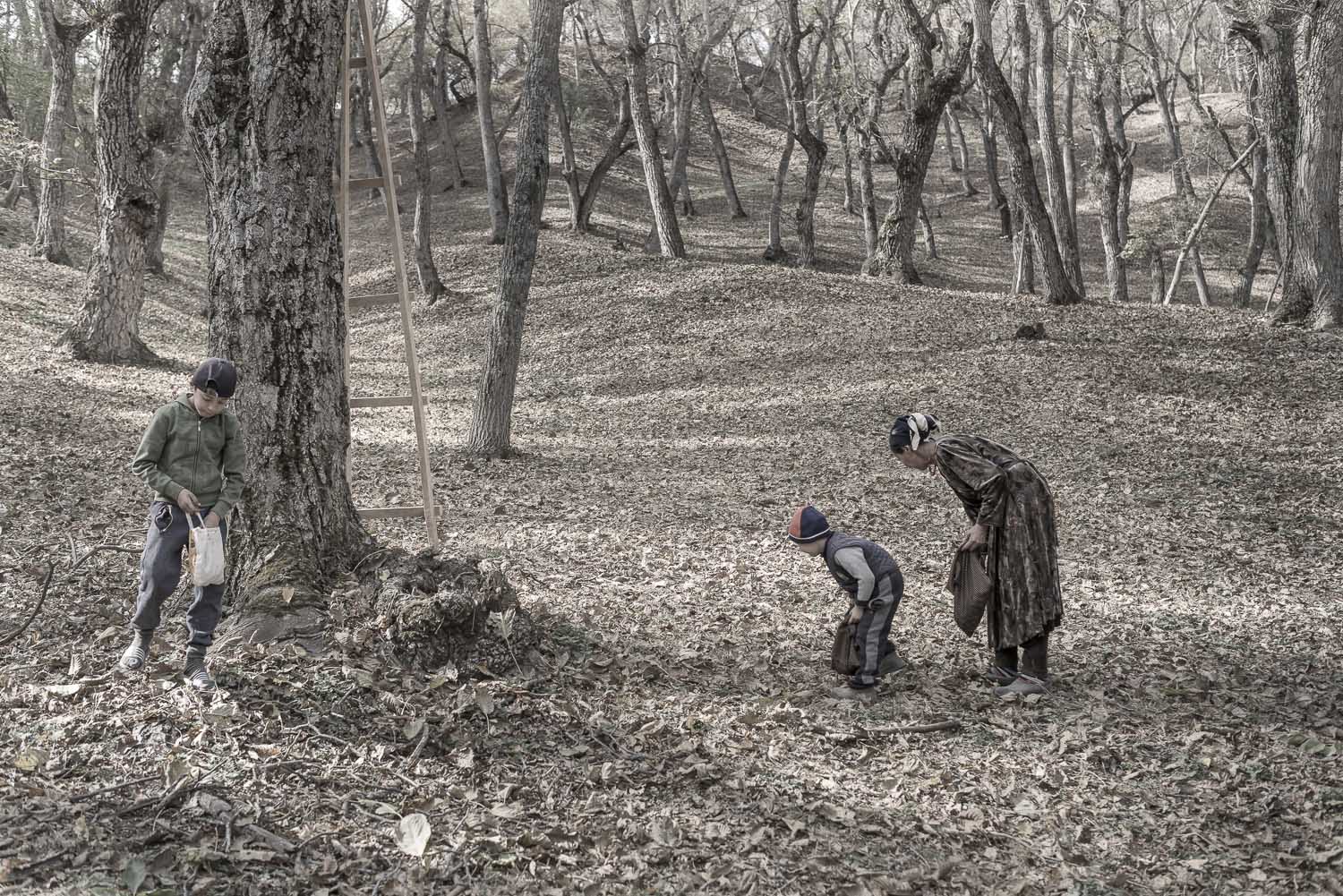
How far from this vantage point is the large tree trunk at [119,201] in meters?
12.8

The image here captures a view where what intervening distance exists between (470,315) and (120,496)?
1185 cm

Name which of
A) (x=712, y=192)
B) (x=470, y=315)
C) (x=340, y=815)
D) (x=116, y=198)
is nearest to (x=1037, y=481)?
(x=340, y=815)

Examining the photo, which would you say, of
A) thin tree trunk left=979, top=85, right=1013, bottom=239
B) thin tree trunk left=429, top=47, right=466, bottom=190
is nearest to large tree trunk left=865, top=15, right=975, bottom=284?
thin tree trunk left=979, top=85, right=1013, bottom=239

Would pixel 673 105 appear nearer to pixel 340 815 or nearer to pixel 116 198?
pixel 116 198

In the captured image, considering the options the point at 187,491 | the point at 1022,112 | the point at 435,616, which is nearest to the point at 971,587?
the point at 435,616

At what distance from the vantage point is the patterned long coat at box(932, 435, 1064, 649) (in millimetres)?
5715

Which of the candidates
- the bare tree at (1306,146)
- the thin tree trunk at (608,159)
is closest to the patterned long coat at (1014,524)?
the bare tree at (1306,146)

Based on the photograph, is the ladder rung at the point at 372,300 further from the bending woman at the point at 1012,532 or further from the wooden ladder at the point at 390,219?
the bending woman at the point at 1012,532

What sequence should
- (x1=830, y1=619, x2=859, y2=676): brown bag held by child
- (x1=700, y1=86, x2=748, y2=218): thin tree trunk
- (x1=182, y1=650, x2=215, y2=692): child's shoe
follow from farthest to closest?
(x1=700, y1=86, x2=748, y2=218): thin tree trunk → (x1=830, y1=619, x2=859, y2=676): brown bag held by child → (x1=182, y1=650, x2=215, y2=692): child's shoe

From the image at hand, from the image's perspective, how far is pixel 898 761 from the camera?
199 inches

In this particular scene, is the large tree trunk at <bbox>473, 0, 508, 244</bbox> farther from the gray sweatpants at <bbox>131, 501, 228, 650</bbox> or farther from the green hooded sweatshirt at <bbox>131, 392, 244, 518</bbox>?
the gray sweatpants at <bbox>131, 501, 228, 650</bbox>

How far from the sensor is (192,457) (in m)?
4.75

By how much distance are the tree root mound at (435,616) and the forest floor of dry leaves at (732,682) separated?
0.15 meters

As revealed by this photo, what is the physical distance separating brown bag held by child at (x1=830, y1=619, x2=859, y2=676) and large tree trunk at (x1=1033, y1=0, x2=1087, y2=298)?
41.6 feet
